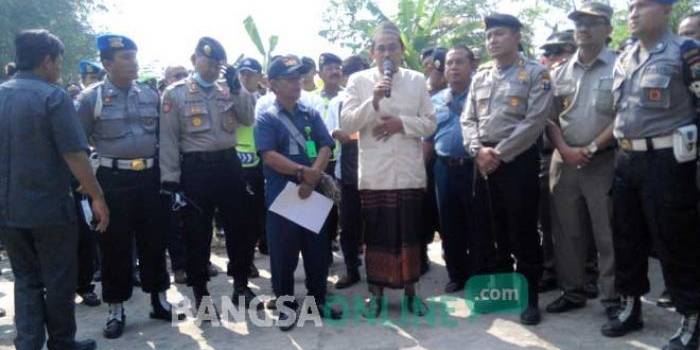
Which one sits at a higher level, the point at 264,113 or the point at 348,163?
the point at 264,113

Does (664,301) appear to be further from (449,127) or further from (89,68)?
(89,68)

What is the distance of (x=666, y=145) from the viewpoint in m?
3.60

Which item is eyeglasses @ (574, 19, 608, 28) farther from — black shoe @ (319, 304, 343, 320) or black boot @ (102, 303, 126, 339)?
black boot @ (102, 303, 126, 339)

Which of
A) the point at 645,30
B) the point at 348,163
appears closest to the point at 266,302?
the point at 348,163

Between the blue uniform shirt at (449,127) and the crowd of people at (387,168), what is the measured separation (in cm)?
1

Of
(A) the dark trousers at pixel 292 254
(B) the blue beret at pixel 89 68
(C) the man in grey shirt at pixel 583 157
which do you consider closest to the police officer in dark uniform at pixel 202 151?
(A) the dark trousers at pixel 292 254

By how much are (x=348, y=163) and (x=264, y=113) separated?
124cm

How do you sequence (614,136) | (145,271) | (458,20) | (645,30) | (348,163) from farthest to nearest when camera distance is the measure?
1. (458,20)
2. (348,163)
3. (145,271)
4. (614,136)
5. (645,30)

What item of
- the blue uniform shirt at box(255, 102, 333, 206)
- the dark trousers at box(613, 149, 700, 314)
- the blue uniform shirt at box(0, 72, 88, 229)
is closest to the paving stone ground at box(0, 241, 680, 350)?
the dark trousers at box(613, 149, 700, 314)

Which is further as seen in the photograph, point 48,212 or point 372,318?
point 372,318

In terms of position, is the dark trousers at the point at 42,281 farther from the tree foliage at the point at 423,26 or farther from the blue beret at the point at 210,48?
the tree foliage at the point at 423,26

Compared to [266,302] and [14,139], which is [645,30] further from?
[14,139]

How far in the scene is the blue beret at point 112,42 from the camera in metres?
4.35

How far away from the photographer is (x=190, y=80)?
468 centimetres
